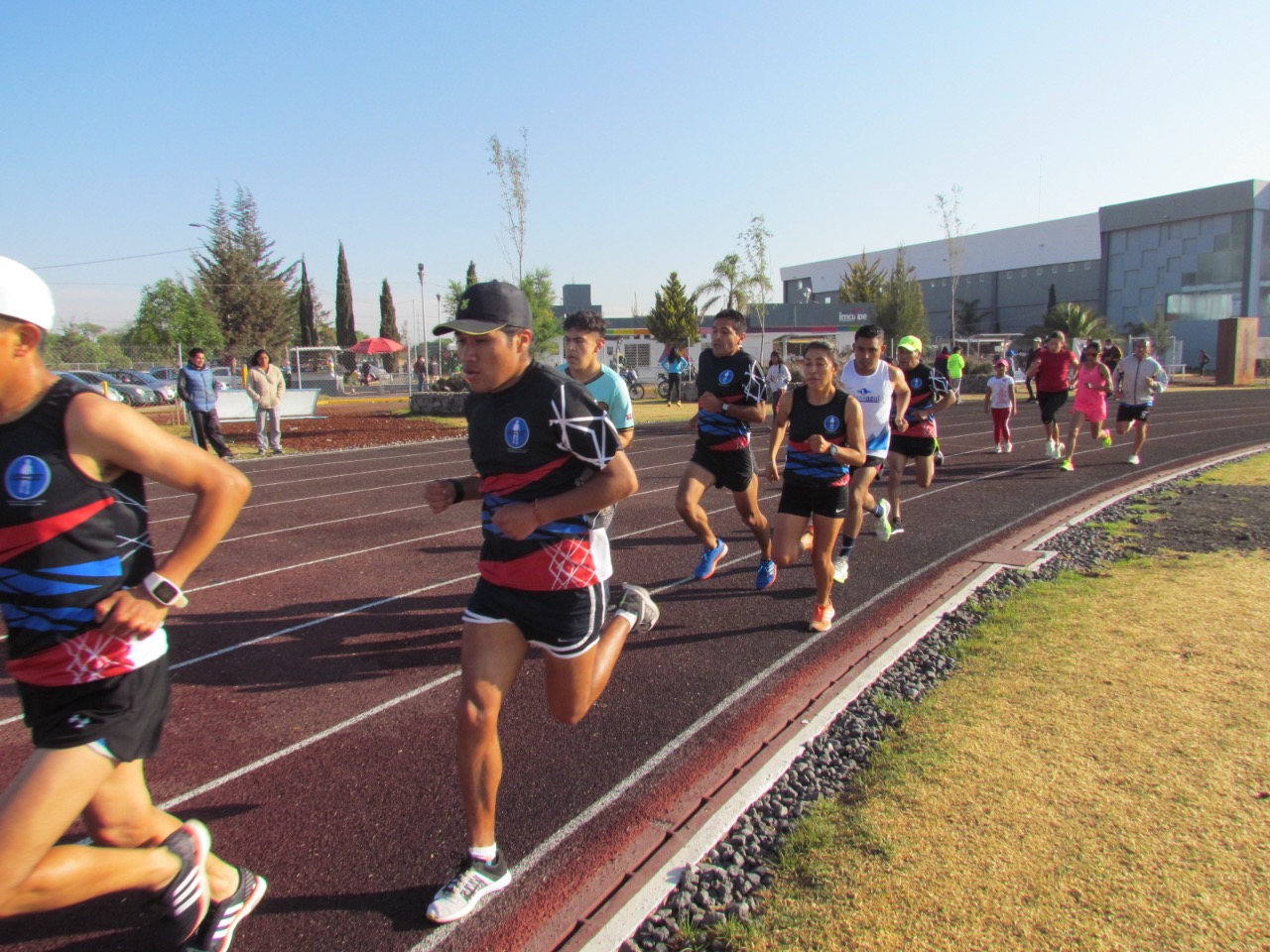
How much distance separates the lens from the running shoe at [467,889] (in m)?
2.78

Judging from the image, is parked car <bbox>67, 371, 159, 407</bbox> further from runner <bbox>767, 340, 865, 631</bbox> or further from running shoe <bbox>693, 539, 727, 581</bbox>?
runner <bbox>767, 340, 865, 631</bbox>

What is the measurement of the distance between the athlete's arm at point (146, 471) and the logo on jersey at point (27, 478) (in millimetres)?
77

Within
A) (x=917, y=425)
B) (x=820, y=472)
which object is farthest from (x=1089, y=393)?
(x=820, y=472)

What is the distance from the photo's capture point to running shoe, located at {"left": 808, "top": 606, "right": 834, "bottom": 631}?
5.68m

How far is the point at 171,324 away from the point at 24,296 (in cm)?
4134

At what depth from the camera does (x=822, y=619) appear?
18.7 feet

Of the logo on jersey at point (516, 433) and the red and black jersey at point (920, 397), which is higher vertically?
the logo on jersey at point (516, 433)

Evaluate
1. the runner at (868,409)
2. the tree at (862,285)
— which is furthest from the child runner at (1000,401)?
the tree at (862,285)

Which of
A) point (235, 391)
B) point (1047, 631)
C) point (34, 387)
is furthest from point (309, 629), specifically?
point (235, 391)

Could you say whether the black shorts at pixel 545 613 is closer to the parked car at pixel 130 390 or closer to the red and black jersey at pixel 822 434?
the red and black jersey at pixel 822 434

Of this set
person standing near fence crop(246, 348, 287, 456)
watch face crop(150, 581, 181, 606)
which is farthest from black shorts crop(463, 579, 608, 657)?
person standing near fence crop(246, 348, 287, 456)

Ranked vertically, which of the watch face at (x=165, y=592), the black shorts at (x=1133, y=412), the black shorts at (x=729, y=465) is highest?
the watch face at (x=165, y=592)

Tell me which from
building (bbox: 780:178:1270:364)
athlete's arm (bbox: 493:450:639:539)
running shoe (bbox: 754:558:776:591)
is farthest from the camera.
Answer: building (bbox: 780:178:1270:364)

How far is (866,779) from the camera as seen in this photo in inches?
141
